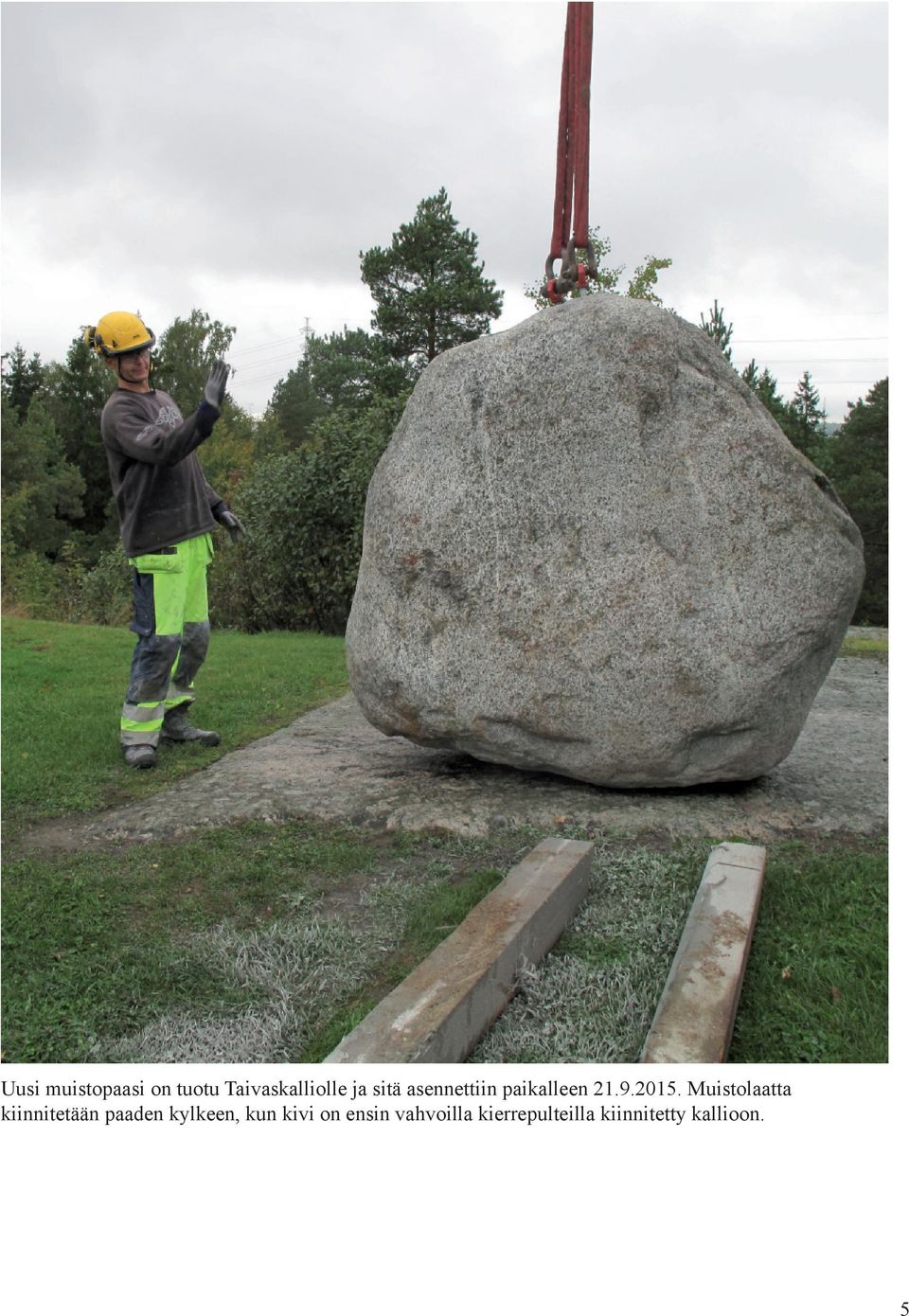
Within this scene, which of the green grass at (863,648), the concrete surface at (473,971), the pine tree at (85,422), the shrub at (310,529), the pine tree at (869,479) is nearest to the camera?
the concrete surface at (473,971)

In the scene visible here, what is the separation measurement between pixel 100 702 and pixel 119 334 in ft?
8.16

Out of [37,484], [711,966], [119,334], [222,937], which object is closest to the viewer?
[711,966]

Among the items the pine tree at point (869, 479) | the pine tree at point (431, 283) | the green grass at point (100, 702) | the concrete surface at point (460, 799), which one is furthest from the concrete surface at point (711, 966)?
the pine tree at point (869, 479)

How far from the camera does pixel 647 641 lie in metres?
4.12

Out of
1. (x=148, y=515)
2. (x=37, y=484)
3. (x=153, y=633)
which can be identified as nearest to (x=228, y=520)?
(x=148, y=515)

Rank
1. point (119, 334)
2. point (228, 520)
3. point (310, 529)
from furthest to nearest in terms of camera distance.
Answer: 1. point (310, 529)
2. point (228, 520)
3. point (119, 334)

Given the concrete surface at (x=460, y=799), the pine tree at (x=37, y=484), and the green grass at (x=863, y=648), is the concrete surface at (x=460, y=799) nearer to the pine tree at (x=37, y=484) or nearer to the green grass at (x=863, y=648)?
the green grass at (x=863, y=648)

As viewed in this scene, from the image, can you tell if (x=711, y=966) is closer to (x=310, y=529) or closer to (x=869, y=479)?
(x=310, y=529)

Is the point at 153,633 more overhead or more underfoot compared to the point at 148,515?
more underfoot

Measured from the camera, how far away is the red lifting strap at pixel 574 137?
4570mm

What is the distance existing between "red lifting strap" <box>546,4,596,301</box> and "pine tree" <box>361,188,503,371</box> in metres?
16.7

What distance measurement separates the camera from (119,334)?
514 cm

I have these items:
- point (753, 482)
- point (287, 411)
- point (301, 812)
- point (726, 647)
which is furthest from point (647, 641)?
Answer: point (287, 411)

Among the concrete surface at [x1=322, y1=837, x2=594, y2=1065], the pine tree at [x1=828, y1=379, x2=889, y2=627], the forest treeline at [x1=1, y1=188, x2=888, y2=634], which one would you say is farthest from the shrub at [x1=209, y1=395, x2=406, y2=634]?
the pine tree at [x1=828, y1=379, x2=889, y2=627]
